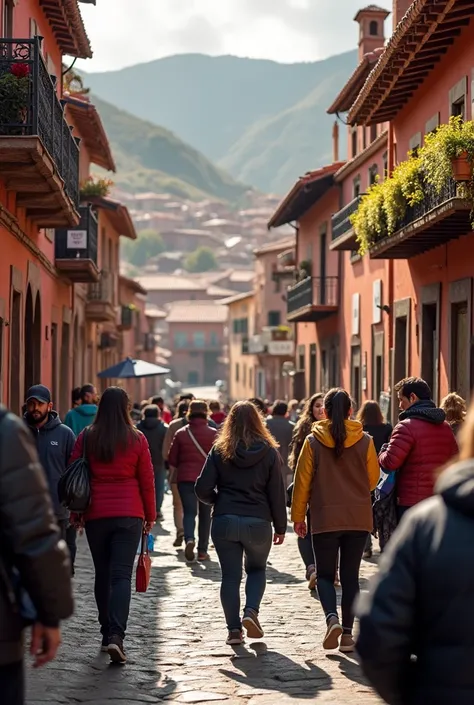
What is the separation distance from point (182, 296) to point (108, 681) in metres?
147

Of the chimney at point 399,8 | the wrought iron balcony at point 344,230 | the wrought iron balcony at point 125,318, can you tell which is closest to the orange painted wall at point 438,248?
the chimney at point 399,8

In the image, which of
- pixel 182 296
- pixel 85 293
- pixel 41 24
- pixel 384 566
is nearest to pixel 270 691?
pixel 384 566

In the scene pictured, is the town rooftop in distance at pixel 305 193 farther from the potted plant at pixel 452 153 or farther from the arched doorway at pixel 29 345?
the potted plant at pixel 452 153

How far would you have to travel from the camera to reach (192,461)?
588 inches

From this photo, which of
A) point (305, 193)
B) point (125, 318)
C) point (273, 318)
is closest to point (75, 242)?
point (305, 193)

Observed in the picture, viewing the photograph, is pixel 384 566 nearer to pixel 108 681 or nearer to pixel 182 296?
pixel 108 681

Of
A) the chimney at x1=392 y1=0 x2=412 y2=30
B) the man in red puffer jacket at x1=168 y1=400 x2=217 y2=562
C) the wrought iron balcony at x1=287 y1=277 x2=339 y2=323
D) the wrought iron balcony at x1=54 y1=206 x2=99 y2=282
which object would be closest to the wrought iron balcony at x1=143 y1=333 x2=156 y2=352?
the wrought iron balcony at x1=287 y1=277 x2=339 y2=323

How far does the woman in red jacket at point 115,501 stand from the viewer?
860 centimetres

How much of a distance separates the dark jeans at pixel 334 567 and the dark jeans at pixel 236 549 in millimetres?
389

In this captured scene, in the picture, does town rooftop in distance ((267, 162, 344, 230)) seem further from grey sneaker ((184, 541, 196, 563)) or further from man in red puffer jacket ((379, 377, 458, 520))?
man in red puffer jacket ((379, 377, 458, 520))

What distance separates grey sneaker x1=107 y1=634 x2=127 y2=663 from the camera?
8492 mm

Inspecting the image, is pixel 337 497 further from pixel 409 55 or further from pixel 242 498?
pixel 409 55

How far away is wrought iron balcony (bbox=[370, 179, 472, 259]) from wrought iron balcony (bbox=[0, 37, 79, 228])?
4.22 meters

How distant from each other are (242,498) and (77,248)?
1617 centimetres
